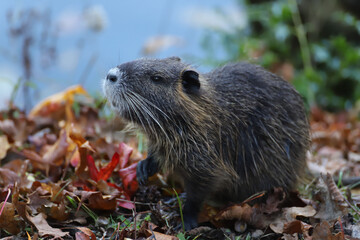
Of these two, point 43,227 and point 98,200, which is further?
point 98,200

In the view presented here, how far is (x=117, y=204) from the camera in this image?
10.9ft

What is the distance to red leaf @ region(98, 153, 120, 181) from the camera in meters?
3.49

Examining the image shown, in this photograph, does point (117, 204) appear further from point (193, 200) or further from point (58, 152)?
point (58, 152)

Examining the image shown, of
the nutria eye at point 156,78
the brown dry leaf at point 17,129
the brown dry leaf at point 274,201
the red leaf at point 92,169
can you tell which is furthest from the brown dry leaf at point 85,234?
the brown dry leaf at point 17,129

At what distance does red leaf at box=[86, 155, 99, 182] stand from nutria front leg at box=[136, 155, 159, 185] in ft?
0.99

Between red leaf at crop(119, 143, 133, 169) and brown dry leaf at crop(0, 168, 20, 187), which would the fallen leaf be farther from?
red leaf at crop(119, 143, 133, 169)

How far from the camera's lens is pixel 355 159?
5066 mm

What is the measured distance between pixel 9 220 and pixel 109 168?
0.82m

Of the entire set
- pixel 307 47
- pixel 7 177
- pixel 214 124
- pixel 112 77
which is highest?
pixel 112 77

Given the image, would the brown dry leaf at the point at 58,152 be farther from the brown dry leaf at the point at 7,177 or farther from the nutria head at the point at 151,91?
the nutria head at the point at 151,91

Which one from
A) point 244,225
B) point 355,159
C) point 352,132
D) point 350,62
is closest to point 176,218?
point 244,225

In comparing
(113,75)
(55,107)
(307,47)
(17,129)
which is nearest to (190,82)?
(113,75)

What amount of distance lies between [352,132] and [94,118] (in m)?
3.37

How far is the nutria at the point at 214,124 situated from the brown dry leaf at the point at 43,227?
2.49ft
